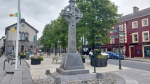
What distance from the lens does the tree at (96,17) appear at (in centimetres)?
1677

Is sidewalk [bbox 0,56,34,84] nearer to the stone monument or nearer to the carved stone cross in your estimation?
the stone monument

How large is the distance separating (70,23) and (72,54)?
1.77 metres

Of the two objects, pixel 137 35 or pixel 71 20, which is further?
pixel 137 35

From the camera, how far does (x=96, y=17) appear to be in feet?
56.3

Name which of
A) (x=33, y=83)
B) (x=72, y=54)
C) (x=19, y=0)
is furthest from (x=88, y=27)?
(x=33, y=83)

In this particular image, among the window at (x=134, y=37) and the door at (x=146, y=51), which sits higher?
the window at (x=134, y=37)

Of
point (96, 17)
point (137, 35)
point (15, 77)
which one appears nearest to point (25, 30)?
point (137, 35)

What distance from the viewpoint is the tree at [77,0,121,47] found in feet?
55.0

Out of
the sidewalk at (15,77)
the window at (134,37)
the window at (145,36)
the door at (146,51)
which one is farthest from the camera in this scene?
the window at (134,37)

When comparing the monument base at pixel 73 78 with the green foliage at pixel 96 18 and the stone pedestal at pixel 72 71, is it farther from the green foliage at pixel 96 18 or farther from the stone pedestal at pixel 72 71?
the green foliage at pixel 96 18

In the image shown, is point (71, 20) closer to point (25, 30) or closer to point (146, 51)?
point (146, 51)

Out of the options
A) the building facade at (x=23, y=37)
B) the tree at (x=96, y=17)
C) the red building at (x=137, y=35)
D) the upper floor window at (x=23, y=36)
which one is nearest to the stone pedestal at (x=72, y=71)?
the tree at (x=96, y=17)

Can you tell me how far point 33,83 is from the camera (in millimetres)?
6977

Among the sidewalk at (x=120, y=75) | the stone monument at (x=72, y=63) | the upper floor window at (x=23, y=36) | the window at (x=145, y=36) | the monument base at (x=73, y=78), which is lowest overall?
the sidewalk at (x=120, y=75)
